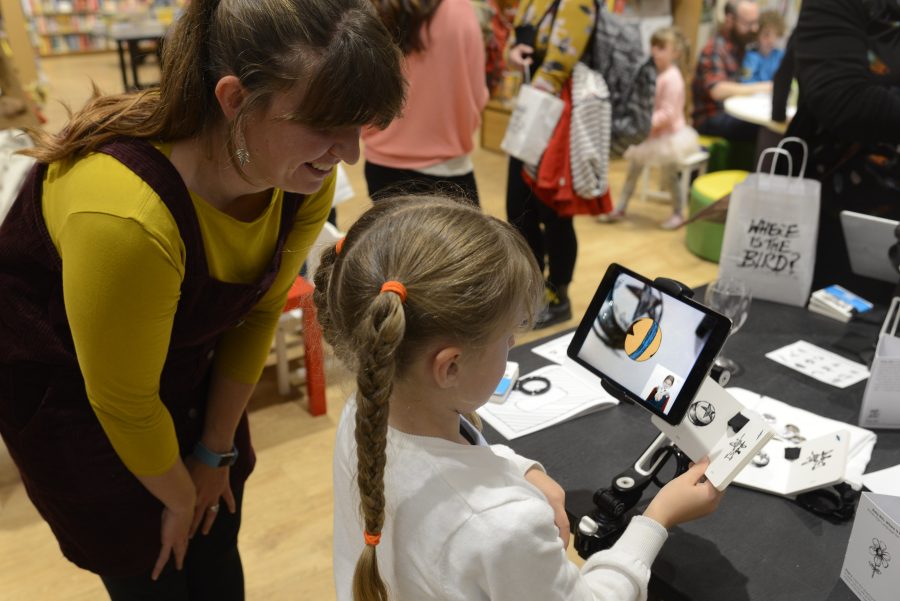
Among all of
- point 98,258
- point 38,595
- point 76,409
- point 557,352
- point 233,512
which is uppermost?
point 98,258

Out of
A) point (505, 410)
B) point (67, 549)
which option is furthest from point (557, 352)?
point (67, 549)

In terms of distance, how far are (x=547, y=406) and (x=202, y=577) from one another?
714mm

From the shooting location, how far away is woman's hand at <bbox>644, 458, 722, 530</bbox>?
1094 millimetres

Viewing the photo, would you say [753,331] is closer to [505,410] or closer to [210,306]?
[505,410]

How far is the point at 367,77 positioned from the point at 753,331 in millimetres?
1232

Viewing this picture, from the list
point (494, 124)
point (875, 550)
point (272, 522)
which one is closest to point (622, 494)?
point (875, 550)

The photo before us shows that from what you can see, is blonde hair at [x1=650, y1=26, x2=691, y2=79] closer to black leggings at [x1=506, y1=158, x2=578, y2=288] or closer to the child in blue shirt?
the child in blue shirt

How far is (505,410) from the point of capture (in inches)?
60.1

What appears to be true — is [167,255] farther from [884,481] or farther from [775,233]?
[775,233]

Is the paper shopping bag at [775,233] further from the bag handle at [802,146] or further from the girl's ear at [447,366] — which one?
the girl's ear at [447,366]

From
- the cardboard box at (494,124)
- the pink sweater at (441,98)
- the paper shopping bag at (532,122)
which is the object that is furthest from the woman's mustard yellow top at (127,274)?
the cardboard box at (494,124)

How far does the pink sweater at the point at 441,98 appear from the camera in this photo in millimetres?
2584

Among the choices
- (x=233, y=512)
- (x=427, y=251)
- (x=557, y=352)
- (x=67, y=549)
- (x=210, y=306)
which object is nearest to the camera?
(x=427, y=251)

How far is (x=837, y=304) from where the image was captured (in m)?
1.89
